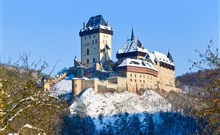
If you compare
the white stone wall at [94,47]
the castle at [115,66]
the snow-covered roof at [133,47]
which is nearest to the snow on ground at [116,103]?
the castle at [115,66]

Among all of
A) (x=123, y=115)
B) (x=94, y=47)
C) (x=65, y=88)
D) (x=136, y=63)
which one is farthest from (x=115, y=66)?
(x=123, y=115)

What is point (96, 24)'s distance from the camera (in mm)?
85438

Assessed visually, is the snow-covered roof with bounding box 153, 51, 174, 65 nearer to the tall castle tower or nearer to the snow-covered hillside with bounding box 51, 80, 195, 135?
the tall castle tower

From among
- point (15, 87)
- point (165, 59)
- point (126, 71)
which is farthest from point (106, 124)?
point (15, 87)

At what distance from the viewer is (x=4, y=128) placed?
963 centimetres

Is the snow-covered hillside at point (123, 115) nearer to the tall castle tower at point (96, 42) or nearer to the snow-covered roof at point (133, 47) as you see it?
the tall castle tower at point (96, 42)

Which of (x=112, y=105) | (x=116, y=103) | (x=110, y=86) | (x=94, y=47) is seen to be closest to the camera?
(x=112, y=105)

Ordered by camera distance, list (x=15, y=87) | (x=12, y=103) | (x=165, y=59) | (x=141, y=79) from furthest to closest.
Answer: (x=165, y=59), (x=141, y=79), (x=15, y=87), (x=12, y=103)

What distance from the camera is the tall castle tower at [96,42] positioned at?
81.6 meters

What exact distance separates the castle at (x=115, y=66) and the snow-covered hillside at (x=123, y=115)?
156 centimetres

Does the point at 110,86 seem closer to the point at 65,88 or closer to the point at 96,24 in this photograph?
the point at 65,88

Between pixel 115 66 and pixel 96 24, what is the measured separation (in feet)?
39.2

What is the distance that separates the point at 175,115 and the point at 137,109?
5.54 metres

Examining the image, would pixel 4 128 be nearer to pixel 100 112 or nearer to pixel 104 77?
pixel 100 112
